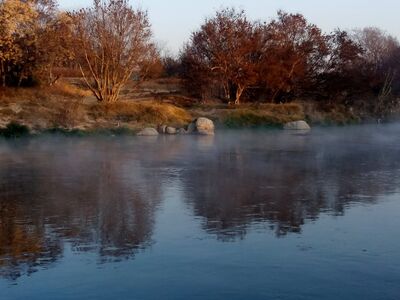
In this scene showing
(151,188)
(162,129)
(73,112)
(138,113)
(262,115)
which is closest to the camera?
(151,188)

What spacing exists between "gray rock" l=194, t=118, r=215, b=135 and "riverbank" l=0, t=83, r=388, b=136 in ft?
4.49

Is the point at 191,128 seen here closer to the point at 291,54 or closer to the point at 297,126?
the point at 297,126

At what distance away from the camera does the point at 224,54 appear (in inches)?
1929

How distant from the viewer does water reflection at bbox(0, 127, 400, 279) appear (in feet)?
36.0

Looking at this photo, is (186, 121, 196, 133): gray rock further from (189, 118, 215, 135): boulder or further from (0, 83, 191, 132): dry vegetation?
(0, 83, 191, 132): dry vegetation

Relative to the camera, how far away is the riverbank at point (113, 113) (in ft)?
120

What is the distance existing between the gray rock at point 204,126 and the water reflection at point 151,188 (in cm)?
833

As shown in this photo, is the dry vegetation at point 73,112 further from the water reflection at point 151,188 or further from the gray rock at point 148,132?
the water reflection at point 151,188

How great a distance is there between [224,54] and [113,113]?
12744 mm

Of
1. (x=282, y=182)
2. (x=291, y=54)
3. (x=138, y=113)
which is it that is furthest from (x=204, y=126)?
(x=282, y=182)

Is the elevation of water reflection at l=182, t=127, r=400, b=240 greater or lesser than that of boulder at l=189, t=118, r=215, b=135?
lesser

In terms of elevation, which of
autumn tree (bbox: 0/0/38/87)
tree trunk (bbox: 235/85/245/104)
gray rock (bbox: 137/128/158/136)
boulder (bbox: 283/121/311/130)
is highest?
autumn tree (bbox: 0/0/38/87)

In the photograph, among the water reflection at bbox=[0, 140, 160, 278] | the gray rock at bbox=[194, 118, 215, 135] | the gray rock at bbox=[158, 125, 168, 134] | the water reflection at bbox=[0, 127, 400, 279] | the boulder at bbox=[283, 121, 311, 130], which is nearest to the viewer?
the water reflection at bbox=[0, 140, 160, 278]

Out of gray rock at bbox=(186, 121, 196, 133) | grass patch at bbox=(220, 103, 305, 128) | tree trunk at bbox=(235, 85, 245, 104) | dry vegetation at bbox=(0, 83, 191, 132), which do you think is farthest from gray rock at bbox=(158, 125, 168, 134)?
tree trunk at bbox=(235, 85, 245, 104)
